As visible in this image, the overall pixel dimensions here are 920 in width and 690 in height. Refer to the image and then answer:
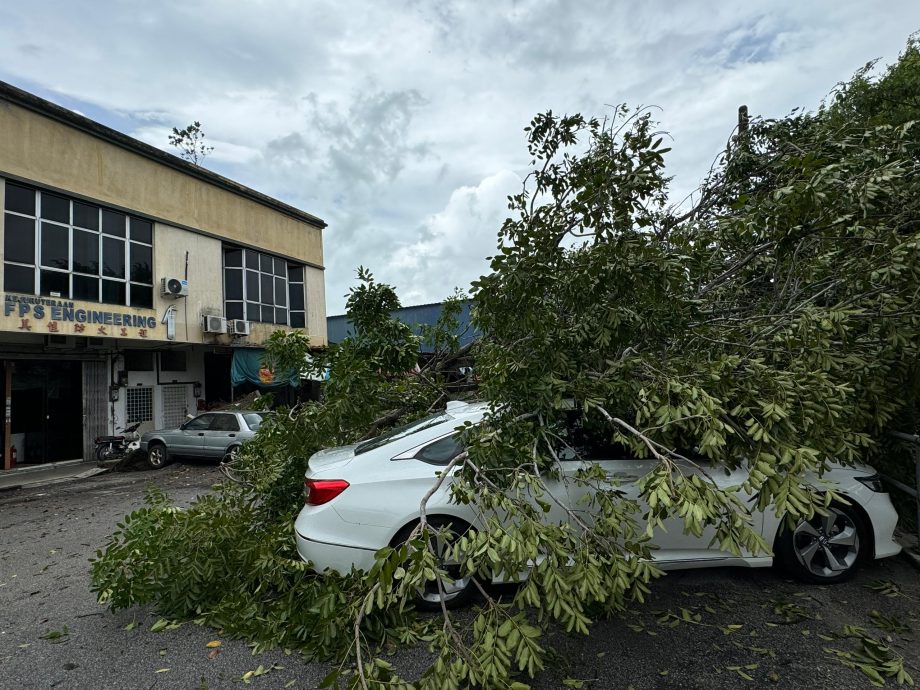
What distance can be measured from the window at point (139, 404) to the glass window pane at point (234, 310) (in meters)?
2.97

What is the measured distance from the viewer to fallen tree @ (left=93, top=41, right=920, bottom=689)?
248 centimetres

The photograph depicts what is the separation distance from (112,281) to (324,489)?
11788 mm

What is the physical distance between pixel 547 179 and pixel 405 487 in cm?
261

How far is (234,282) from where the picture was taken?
52.9ft

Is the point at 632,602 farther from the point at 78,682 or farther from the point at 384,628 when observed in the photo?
the point at 78,682

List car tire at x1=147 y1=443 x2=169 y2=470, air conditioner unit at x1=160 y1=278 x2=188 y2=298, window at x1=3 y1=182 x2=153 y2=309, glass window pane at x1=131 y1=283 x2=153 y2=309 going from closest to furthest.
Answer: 1. window at x1=3 y1=182 x2=153 y2=309
2. car tire at x1=147 y1=443 x2=169 y2=470
3. glass window pane at x1=131 y1=283 x2=153 y2=309
4. air conditioner unit at x1=160 y1=278 x2=188 y2=298

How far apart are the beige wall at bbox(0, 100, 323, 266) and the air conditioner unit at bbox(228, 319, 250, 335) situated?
2680mm

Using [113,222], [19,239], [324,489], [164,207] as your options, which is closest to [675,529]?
[324,489]

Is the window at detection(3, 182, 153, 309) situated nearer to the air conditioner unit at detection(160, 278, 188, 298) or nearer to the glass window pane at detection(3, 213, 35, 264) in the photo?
the glass window pane at detection(3, 213, 35, 264)

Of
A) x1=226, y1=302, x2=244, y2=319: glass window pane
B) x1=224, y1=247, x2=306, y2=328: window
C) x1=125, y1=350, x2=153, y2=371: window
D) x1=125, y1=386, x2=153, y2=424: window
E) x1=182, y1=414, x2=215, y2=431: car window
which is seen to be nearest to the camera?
x1=182, y1=414, x2=215, y2=431: car window

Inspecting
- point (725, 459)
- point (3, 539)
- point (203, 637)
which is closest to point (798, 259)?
point (725, 459)

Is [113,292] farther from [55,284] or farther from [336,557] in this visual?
[336,557]

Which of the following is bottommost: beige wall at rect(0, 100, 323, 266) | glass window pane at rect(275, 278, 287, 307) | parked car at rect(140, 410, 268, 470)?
parked car at rect(140, 410, 268, 470)

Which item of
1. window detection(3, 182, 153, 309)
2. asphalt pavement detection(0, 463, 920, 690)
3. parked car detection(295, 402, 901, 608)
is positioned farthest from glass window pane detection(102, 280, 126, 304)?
parked car detection(295, 402, 901, 608)
